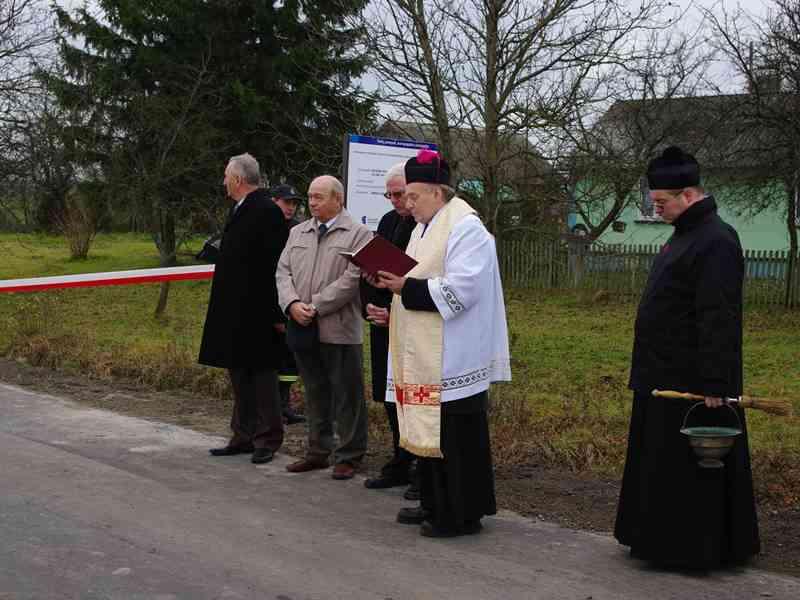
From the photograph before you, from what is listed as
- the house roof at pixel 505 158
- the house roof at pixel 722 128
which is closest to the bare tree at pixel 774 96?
the house roof at pixel 722 128

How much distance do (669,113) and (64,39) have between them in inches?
625

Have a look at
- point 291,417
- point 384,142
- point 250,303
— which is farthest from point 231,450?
point 384,142

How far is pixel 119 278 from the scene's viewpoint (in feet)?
39.5

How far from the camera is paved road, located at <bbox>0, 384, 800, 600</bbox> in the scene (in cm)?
500

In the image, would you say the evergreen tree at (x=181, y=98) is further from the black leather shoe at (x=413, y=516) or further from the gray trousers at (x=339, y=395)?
the black leather shoe at (x=413, y=516)

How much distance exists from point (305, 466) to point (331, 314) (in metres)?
1.06

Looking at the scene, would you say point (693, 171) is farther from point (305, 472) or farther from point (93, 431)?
point (93, 431)

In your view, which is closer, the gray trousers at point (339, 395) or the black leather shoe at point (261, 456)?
the gray trousers at point (339, 395)

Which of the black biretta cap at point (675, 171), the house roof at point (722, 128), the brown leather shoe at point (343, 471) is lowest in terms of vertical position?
the brown leather shoe at point (343, 471)

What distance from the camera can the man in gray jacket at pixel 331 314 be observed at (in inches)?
286

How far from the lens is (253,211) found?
25.8 feet

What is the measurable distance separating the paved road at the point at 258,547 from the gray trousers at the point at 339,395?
224 millimetres

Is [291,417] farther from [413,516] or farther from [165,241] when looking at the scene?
[165,241]

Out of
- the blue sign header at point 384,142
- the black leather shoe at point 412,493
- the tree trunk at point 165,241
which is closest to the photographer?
the black leather shoe at point 412,493
